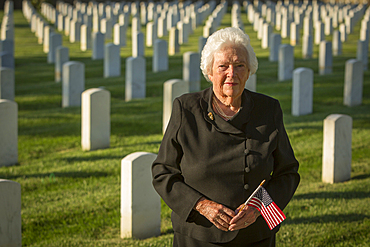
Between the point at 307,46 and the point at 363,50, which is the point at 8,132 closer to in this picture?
the point at 363,50

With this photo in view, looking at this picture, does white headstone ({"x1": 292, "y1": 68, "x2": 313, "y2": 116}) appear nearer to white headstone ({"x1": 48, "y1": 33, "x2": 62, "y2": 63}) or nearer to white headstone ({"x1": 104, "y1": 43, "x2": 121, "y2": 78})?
white headstone ({"x1": 104, "y1": 43, "x2": 121, "y2": 78})

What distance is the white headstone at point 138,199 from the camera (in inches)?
172

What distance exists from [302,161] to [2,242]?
4088 millimetres

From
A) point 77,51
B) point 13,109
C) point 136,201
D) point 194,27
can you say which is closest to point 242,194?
point 136,201

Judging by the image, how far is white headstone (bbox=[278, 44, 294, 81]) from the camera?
1218 centimetres

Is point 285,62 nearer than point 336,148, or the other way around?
point 336,148

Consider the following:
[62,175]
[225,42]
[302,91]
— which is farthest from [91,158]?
[225,42]

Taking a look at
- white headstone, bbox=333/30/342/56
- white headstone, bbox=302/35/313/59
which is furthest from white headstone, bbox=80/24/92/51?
white headstone, bbox=333/30/342/56

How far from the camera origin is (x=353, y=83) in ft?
31.8

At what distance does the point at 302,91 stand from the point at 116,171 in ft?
14.2

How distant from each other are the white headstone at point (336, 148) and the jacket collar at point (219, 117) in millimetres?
3335

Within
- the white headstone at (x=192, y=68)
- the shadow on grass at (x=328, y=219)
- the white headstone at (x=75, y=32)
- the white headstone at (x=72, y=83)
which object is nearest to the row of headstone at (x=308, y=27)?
the white headstone at (x=192, y=68)

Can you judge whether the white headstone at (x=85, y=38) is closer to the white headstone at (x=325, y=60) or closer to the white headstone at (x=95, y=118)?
the white headstone at (x=325, y=60)

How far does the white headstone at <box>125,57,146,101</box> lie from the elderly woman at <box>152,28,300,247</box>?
7.73 m
